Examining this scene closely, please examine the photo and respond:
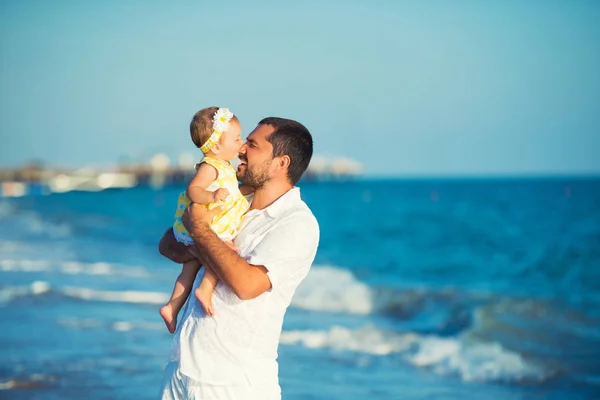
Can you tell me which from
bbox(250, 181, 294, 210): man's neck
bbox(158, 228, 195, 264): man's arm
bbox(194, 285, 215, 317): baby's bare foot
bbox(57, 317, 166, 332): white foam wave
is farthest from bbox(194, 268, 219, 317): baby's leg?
bbox(57, 317, 166, 332): white foam wave

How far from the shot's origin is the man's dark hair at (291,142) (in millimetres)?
3373

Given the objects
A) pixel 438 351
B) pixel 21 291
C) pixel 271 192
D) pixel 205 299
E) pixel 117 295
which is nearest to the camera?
pixel 205 299

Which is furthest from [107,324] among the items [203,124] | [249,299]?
[249,299]

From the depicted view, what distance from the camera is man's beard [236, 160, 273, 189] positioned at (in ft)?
11.1

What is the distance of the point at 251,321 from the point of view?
10.6 ft

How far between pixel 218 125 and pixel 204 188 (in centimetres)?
29

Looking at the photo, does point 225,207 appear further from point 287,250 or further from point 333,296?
point 333,296

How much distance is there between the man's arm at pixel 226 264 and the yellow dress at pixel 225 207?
11 centimetres

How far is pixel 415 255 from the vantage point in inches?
950

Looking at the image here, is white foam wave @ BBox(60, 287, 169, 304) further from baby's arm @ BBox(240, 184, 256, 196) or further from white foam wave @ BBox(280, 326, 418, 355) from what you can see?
baby's arm @ BBox(240, 184, 256, 196)

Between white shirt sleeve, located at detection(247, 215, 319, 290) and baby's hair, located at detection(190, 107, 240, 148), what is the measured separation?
562mm

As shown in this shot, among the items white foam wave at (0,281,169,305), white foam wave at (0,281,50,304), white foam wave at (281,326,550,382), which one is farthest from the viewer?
white foam wave at (0,281,169,305)

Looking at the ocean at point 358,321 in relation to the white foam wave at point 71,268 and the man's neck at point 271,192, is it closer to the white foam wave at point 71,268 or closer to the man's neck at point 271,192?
the white foam wave at point 71,268

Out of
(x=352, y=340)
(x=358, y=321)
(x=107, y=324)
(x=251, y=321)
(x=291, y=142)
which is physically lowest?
(x=251, y=321)
